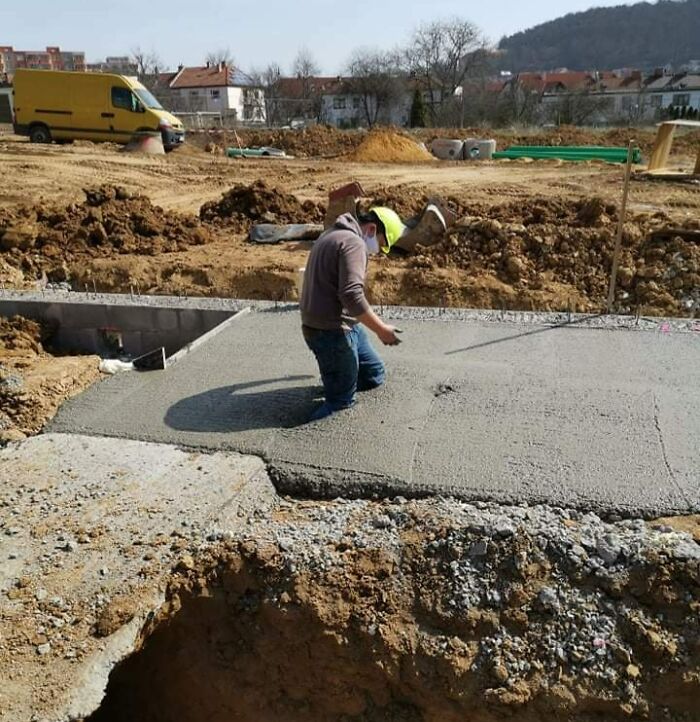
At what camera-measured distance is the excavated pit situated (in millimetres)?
3205

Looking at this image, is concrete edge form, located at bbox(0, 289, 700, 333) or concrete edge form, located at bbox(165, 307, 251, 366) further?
concrete edge form, located at bbox(0, 289, 700, 333)

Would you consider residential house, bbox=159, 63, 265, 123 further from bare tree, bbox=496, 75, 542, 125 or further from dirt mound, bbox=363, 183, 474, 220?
dirt mound, bbox=363, 183, 474, 220

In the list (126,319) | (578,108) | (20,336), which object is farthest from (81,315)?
(578,108)

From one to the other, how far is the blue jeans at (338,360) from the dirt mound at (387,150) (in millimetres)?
19019

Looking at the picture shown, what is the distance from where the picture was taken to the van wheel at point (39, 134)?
22.5 m

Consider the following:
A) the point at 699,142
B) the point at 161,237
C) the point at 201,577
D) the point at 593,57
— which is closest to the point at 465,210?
the point at 161,237

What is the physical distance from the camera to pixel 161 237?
440 inches

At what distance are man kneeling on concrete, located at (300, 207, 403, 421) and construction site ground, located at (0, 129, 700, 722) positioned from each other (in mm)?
322

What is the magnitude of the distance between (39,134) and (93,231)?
47.0 feet

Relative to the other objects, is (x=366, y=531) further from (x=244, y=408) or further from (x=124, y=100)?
(x=124, y=100)

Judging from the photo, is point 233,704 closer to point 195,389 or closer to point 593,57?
point 195,389

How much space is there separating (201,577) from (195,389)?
7.31ft

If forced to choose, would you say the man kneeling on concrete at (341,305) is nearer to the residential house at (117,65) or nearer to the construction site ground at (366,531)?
the construction site ground at (366,531)

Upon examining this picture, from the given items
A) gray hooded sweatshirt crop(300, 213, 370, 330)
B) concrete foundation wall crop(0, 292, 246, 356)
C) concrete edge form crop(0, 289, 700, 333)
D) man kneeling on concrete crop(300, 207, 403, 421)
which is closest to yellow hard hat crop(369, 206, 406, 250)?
man kneeling on concrete crop(300, 207, 403, 421)
